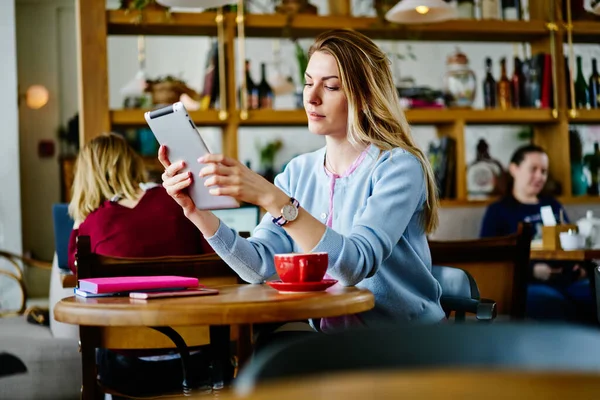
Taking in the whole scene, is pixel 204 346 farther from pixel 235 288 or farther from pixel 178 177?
pixel 178 177

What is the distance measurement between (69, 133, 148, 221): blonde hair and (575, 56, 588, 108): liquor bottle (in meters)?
2.98

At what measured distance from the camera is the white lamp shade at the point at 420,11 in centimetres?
413

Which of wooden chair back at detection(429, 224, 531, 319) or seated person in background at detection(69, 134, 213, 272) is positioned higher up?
seated person in background at detection(69, 134, 213, 272)

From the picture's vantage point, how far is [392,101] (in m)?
2.03

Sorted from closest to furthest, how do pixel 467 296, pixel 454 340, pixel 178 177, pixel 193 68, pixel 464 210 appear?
1. pixel 454 340
2. pixel 178 177
3. pixel 467 296
4. pixel 464 210
5. pixel 193 68

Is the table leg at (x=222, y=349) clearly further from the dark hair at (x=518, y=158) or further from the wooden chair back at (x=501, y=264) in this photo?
the dark hair at (x=518, y=158)

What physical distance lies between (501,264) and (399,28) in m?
2.59

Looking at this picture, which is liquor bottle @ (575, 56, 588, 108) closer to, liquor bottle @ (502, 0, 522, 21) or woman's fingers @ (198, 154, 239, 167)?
liquor bottle @ (502, 0, 522, 21)

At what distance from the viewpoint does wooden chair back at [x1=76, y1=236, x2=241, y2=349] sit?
6.40 feet

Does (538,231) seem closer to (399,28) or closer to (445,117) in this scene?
(445,117)

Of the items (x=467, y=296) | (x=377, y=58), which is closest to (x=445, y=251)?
(x=467, y=296)

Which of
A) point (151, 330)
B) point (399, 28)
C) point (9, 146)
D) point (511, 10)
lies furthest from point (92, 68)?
point (9, 146)

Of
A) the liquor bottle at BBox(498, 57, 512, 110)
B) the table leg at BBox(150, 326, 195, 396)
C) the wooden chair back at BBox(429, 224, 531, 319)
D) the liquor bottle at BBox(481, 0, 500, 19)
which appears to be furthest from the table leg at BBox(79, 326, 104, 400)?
the liquor bottle at BBox(481, 0, 500, 19)

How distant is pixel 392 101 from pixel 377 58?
0.11 metres
